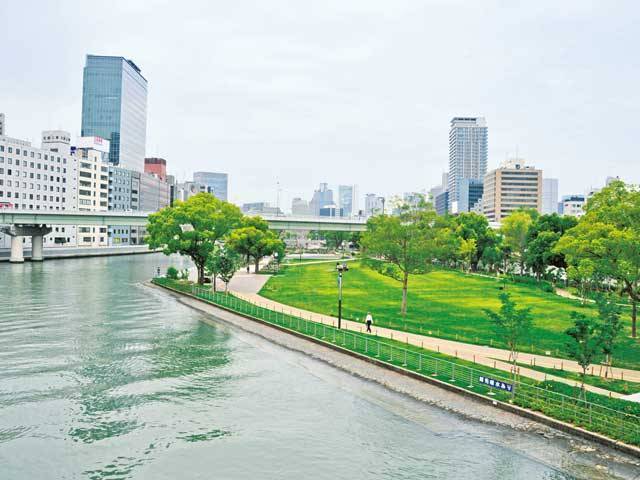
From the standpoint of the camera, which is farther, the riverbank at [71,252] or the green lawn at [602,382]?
the riverbank at [71,252]

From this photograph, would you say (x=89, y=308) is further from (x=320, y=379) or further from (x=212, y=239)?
(x=320, y=379)

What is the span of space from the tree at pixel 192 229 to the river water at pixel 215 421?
30458mm

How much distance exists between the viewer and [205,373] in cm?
3125

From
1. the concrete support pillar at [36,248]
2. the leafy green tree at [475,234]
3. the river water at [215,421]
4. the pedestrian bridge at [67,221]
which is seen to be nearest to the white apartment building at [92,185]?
the concrete support pillar at [36,248]

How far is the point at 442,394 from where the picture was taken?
89.9 ft

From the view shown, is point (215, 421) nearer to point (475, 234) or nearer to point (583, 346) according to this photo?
point (583, 346)

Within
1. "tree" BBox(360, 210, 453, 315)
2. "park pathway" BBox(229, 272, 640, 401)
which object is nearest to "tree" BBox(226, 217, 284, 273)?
"park pathway" BBox(229, 272, 640, 401)

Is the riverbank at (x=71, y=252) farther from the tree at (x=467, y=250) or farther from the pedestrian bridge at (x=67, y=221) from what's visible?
the tree at (x=467, y=250)

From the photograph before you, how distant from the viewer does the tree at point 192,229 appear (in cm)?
7012

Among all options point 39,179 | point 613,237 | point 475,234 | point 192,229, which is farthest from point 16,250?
point 613,237

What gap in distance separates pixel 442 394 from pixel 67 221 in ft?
319

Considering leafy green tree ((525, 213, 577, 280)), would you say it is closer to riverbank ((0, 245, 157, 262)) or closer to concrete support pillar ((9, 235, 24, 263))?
concrete support pillar ((9, 235, 24, 263))

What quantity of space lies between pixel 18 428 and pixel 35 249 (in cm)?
9838

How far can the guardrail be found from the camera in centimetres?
2172
